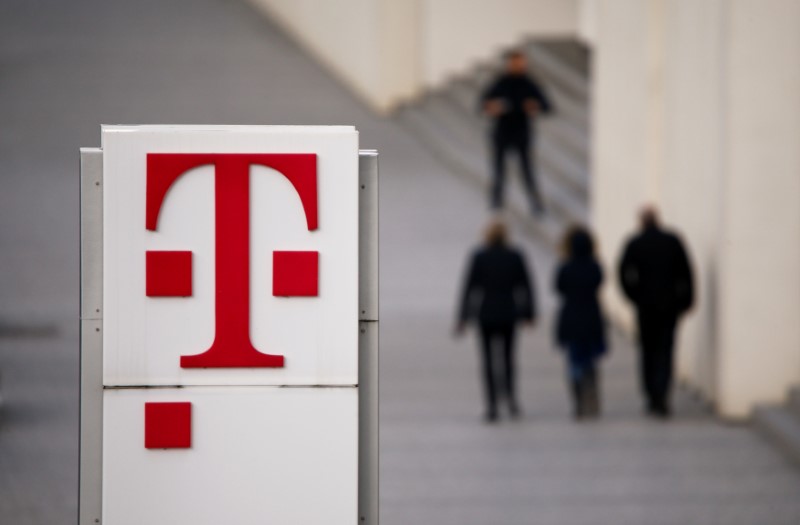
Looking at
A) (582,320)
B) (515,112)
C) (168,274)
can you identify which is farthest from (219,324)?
(515,112)

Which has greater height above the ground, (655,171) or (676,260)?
(655,171)

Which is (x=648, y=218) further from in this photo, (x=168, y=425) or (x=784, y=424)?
(x=168, y=425)

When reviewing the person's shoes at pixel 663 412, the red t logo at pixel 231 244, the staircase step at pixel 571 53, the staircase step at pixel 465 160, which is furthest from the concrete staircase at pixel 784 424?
the staircase step at pixel 571 53

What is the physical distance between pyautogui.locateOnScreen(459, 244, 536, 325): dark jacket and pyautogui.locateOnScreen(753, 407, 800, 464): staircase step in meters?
1.85

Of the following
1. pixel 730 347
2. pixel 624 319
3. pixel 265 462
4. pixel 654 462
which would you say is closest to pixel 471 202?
pixel 624 319

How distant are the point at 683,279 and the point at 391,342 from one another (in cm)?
336

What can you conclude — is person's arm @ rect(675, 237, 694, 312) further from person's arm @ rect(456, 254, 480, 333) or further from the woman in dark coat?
person's arm @ rect(456, 254, 480, 333)

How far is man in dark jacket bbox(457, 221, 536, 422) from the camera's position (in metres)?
10.3

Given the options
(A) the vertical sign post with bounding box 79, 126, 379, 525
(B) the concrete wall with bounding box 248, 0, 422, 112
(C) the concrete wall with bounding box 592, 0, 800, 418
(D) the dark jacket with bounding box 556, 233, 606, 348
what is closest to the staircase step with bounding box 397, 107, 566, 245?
(B) the concrete wall with bounding box 248, 0, 422, 112

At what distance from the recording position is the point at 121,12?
89.7 ft

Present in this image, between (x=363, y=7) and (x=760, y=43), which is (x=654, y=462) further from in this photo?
(x=363, y=7)

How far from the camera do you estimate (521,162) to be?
15.6 meters

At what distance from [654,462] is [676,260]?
6.51 ft

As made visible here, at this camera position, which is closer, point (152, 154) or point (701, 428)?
point (152, 154)
